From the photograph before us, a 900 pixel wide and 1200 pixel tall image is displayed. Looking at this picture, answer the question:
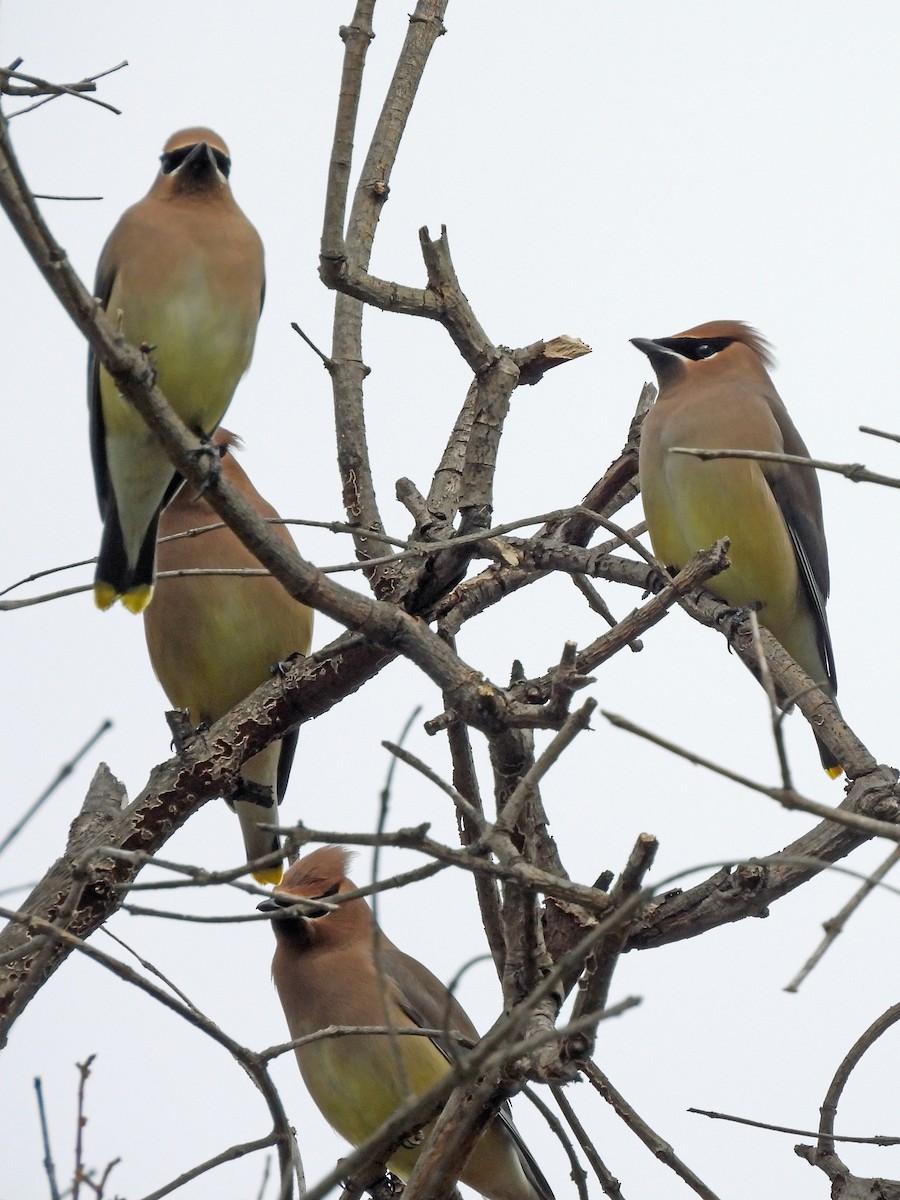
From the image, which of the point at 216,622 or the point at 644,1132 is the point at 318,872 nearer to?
the point at 216,622

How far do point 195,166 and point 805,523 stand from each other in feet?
8.12

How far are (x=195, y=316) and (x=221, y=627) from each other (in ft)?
4.58

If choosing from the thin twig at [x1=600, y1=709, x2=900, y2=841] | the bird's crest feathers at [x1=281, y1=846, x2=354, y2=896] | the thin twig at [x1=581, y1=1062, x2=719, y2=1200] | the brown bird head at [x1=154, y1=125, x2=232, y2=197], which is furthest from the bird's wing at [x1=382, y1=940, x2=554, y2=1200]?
the thin twig at [x1=600, y1=709, x2=900, y2=841]

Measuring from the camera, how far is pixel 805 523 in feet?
18.0

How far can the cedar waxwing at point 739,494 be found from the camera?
16.7ft

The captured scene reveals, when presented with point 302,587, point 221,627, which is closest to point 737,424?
point 221,627

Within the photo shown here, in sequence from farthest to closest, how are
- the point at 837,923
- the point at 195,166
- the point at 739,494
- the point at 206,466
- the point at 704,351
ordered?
the point at 704,351
the point at 739,494
the point at 195,166
the point at 206,466
the point at 837,923

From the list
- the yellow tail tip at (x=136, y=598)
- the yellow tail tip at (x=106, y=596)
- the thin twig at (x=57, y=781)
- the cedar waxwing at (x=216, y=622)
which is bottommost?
the thin twig at (x=57, y=781)

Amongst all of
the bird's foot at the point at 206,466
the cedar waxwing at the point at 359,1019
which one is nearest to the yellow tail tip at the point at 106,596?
the cedar waxwing at the point at 359,1019

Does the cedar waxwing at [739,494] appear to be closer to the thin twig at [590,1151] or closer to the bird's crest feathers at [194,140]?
the bird's crest feathers at [194,140]

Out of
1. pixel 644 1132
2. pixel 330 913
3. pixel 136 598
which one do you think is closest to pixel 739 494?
pixel 330 913

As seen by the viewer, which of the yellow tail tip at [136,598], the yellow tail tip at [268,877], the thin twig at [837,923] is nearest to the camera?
the thin twig at [837,923]

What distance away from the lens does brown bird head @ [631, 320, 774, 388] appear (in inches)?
226

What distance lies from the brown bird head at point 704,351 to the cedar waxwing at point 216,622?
1576mm
